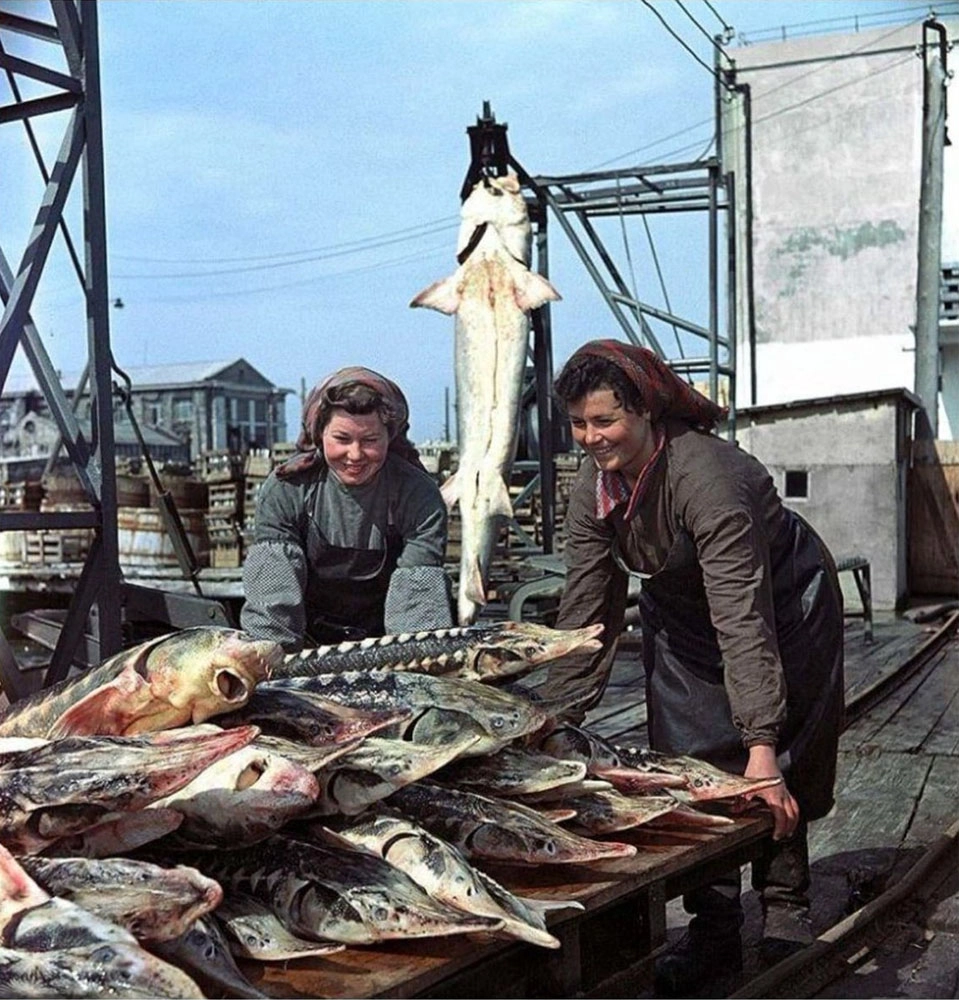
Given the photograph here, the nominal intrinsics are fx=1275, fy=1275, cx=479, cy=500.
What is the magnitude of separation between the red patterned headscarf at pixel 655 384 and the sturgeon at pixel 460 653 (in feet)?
2.22

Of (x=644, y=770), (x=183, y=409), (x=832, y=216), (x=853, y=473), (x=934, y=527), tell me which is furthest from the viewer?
(x=183, y=409)

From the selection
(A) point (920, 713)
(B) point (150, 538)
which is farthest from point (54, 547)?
(A) point (920, 713)

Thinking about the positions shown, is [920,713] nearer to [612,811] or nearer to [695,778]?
[695,778]

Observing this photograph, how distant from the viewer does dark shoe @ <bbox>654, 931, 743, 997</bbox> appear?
11.4 feet

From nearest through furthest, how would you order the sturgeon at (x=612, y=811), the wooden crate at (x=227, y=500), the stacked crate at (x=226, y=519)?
the sturgeon at (x=612, y=811) < the stacked crate at (x=226, y=519) < the wooden crate at (x=227, y=500)

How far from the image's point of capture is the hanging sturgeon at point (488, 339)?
698cm

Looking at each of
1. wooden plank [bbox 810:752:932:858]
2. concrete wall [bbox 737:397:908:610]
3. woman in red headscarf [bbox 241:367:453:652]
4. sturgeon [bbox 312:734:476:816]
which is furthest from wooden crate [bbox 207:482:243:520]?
sturgeon [bbox 312:734:476:816]

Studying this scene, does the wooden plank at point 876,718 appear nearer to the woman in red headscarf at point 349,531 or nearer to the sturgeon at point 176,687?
the woman in red headscarf at point 349,531

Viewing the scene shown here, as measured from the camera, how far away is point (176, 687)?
234 cm

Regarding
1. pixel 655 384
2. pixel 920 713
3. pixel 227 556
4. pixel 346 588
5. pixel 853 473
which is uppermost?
pixel 655 384

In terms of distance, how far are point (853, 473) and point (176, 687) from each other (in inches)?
571

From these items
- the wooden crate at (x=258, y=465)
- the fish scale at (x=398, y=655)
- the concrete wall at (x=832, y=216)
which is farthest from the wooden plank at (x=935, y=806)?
the concrete wall at (x=832, y=216)

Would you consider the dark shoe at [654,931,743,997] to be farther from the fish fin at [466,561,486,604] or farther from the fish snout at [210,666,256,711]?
the fish fin at [466,561,486,604]

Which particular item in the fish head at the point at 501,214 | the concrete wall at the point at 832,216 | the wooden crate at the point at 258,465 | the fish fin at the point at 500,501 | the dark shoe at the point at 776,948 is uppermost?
the concrete wall at the point at 832,216
